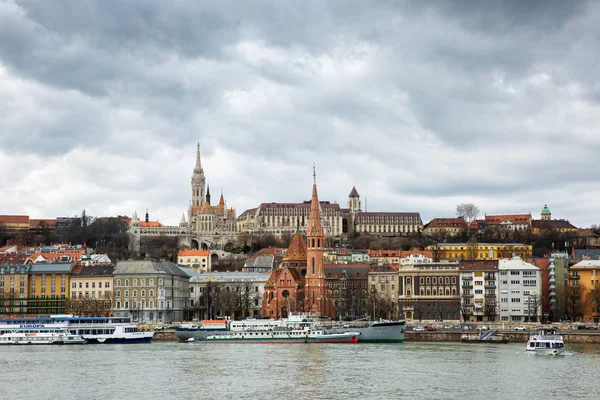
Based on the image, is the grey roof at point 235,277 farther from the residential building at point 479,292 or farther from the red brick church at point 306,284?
the residential building at point 479,292

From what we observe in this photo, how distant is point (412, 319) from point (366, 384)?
58.4 meters

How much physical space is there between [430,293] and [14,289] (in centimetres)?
4947

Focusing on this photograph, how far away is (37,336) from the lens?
9475cm

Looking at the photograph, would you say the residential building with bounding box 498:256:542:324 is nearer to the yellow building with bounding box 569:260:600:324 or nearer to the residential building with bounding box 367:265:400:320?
the yellow building with bounding box 569:260:600:324

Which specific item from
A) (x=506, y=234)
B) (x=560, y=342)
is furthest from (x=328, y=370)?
(x=506, y=234)

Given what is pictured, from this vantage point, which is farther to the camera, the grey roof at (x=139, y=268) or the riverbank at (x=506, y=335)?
the grey roof at (x=139, y=268)

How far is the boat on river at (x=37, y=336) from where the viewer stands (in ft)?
311

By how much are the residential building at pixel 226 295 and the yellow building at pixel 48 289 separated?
663 inches

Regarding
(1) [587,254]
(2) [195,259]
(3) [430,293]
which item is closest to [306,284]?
(3) [430,293]

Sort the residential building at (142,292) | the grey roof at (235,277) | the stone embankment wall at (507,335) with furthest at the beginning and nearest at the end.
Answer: the grey roof at (235,277), the residential building at (142,292), the stone embankment wall at (507,335)

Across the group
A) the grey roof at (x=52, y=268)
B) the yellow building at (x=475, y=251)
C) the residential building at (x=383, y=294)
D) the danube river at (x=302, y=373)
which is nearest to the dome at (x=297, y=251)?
the residential building at (x=383, y=294)

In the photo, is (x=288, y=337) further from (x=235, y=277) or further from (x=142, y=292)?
(x=235, y=277)

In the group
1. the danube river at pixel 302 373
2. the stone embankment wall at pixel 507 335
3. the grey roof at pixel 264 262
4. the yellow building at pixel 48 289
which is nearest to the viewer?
the danube river at pixel 302 373

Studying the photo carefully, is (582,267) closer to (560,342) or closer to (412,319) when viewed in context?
(412,319)
